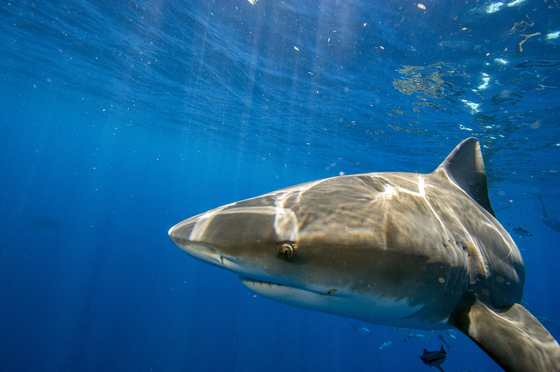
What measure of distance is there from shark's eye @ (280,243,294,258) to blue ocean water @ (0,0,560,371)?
8.55m

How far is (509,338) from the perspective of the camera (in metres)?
1.71

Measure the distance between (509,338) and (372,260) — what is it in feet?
3.48

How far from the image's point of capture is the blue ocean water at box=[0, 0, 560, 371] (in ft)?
28.0

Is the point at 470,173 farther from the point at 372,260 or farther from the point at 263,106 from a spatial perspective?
the point at 263,106

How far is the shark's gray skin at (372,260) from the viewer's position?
1.61m

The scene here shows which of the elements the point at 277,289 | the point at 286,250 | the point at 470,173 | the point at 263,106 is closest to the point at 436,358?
the point at 470,173

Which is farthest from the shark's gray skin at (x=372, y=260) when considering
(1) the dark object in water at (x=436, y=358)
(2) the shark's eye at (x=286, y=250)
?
(1) the dark object in water at (x=436, y=358)

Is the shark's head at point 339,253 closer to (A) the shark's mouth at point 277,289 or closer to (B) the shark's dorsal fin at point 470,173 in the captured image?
(A) the shark's mouth at point 277,289

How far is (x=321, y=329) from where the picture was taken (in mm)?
30797

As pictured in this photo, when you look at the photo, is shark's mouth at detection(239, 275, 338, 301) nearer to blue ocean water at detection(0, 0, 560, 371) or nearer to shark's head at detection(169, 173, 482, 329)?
shark's head at detection(169, 173, 482, 329)

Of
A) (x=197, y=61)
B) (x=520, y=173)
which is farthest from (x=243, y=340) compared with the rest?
(x=520, y=173)

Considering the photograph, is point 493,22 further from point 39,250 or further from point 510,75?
point 39,250

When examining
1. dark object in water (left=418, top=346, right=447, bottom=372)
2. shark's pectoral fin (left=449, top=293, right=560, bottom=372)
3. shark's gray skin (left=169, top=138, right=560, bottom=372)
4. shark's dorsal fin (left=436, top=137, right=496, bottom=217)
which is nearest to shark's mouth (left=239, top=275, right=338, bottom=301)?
shark's gray skin (left=169, top=138, right=560, bottom=372)

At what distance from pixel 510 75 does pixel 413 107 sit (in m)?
3.93
